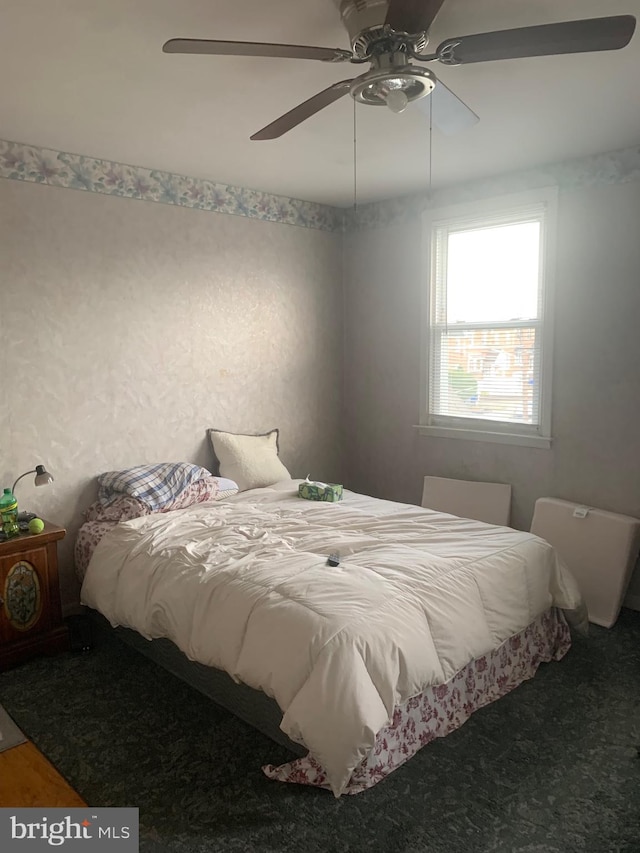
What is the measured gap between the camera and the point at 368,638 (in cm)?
208

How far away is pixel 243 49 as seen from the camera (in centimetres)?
177

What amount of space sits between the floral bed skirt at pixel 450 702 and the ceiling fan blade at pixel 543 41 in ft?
6.70

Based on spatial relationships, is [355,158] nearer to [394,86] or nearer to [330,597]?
[394,86]

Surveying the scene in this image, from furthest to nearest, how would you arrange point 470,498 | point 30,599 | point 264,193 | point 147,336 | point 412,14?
point 264,193 < point 470,498 < point 147,336 < point 30,599 < point 412,14

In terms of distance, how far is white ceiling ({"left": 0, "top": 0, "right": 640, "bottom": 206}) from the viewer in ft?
6.54

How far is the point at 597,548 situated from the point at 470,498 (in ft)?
2.93

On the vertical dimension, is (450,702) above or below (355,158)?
below

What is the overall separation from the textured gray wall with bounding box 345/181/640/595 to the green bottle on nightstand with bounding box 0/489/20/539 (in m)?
2.58

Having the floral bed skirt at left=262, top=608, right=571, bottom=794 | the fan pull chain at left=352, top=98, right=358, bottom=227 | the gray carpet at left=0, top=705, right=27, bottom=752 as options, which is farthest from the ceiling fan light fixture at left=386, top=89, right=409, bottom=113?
the gray carpet at left=0, top=705, right=27, bottom=752

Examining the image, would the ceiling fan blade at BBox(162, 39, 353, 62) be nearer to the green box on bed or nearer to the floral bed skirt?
the floral bed skirt

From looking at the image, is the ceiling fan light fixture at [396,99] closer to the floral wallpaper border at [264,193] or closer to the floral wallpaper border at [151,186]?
the floral wallpaper border at [264,193]

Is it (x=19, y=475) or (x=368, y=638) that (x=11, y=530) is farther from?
(x=368, y=638)

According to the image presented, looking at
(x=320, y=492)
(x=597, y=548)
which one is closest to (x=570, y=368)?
(x=597, y=548)

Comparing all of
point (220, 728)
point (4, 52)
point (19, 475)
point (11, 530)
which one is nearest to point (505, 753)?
point (220, 728)
